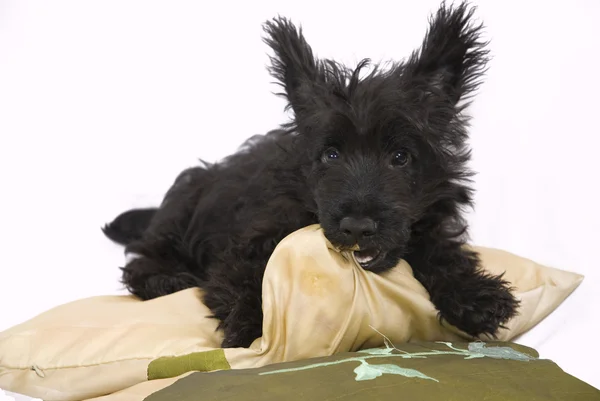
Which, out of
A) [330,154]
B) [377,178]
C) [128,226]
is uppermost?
[330,154]

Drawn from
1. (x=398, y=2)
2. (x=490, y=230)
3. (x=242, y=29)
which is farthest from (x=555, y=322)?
(x=242, y=29)

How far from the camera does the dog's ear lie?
9.59 ft

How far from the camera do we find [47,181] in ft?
14.9

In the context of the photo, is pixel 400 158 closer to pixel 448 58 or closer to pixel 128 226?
pixel 448 58

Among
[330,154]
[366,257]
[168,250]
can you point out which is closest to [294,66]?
[330,154]

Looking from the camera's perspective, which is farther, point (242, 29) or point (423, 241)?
point (242, 29)

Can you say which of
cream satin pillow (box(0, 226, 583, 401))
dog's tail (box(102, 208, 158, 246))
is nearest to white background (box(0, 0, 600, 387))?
dog's tail (box(102, 208, 158, 246))

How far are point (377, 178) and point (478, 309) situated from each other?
62 centimetres

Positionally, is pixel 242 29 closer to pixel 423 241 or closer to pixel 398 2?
pixel 398 2

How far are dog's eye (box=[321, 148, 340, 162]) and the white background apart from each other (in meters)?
1.48

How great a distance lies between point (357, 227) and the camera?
246cm

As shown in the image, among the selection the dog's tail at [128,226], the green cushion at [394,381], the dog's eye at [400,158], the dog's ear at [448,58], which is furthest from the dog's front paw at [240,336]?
the dog's tail at [128,226]

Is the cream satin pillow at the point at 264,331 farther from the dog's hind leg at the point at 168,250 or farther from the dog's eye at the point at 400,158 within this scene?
the dog's hind leg at the point at 168,250

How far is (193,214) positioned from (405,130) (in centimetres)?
149
